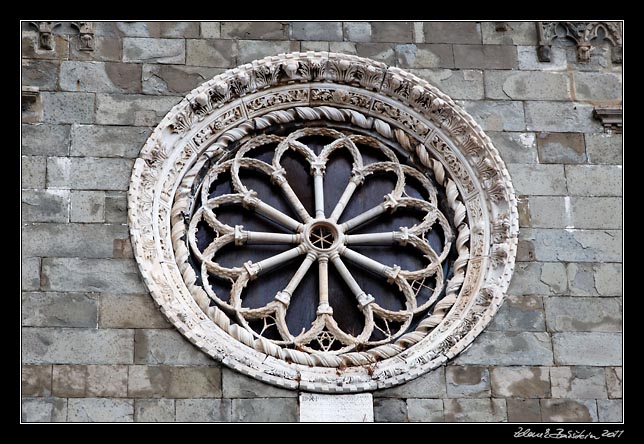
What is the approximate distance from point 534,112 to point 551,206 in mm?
1014

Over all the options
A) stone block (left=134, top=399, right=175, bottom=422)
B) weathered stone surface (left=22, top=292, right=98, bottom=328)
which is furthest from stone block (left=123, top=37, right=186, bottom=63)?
stone block (left=134, top=399, right=175, bottom=422)

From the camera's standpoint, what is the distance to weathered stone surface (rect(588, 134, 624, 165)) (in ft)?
51.0

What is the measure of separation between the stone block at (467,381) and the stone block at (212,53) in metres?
3.70

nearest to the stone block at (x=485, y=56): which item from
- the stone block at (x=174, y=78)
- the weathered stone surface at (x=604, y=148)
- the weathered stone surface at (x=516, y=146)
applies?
the weathered stone surface at (x=516, y=146)

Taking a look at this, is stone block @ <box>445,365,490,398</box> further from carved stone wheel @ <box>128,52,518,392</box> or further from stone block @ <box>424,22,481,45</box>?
stone block @ <box>424,22,481,45</box>

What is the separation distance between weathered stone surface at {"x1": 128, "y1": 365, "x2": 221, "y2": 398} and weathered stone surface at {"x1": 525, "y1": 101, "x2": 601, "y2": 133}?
403 centimetres

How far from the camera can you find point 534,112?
1566 cm

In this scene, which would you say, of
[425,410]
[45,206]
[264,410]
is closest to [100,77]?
[45,206]

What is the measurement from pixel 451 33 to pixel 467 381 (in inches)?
145

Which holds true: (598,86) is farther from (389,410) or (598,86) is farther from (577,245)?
(389,410)

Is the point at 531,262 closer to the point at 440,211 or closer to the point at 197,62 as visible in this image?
the point at 440,211

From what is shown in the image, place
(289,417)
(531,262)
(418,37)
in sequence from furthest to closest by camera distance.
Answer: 1. (418,37)
2. (531,262)
3. (289,417)

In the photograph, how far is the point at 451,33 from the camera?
15977 millimetres

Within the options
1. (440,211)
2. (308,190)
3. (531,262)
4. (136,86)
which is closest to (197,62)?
(136,86)
